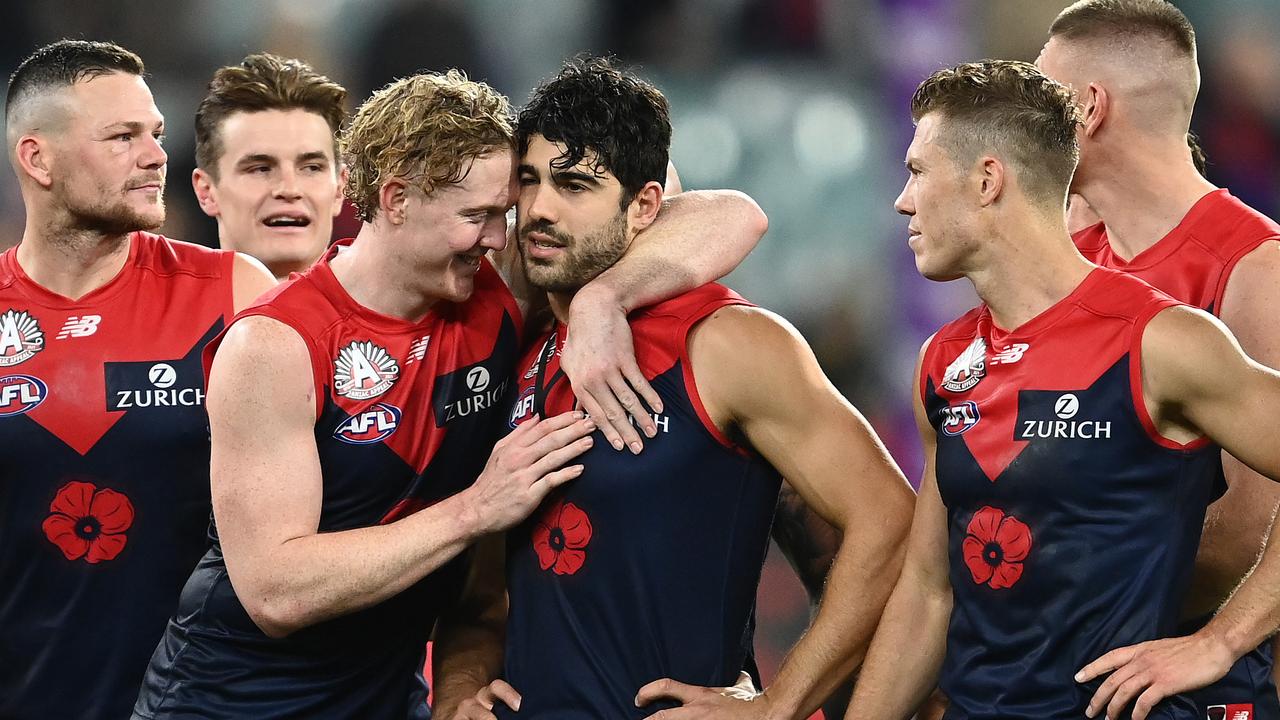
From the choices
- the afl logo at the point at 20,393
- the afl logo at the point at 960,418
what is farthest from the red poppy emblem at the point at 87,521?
the afl logo at the point at 960,418

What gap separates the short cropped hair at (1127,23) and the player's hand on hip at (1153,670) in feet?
5.84

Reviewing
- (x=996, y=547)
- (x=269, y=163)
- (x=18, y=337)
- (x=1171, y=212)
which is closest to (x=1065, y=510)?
(x=996, y=547)

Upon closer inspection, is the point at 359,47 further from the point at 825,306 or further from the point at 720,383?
the point at 720,383

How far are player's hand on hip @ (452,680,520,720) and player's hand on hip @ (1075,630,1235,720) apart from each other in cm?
127

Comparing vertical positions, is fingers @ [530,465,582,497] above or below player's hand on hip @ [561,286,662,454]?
below

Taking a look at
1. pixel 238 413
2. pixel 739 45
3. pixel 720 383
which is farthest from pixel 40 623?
pixel 739 45

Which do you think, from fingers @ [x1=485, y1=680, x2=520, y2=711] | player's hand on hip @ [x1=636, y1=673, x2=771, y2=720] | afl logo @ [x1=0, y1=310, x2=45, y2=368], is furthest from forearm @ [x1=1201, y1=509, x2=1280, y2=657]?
afl logo @ [x1=0, y1=310, x2=45, y2=368]

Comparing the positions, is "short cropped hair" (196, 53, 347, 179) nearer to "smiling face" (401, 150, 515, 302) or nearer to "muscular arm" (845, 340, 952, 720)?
"smiling face" (401, 150, 515, 302)

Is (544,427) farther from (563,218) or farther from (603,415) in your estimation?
(563,218)

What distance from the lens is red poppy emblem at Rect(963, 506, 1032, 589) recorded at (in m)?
2.78

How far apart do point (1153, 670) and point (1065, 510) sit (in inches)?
13.5

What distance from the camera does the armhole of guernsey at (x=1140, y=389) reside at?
2674mm

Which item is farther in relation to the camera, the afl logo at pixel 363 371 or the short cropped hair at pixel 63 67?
the short cropped hair at pixel 63 67

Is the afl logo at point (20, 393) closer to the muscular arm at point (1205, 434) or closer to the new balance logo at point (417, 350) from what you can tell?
the new balance logo at point (417, 350)
